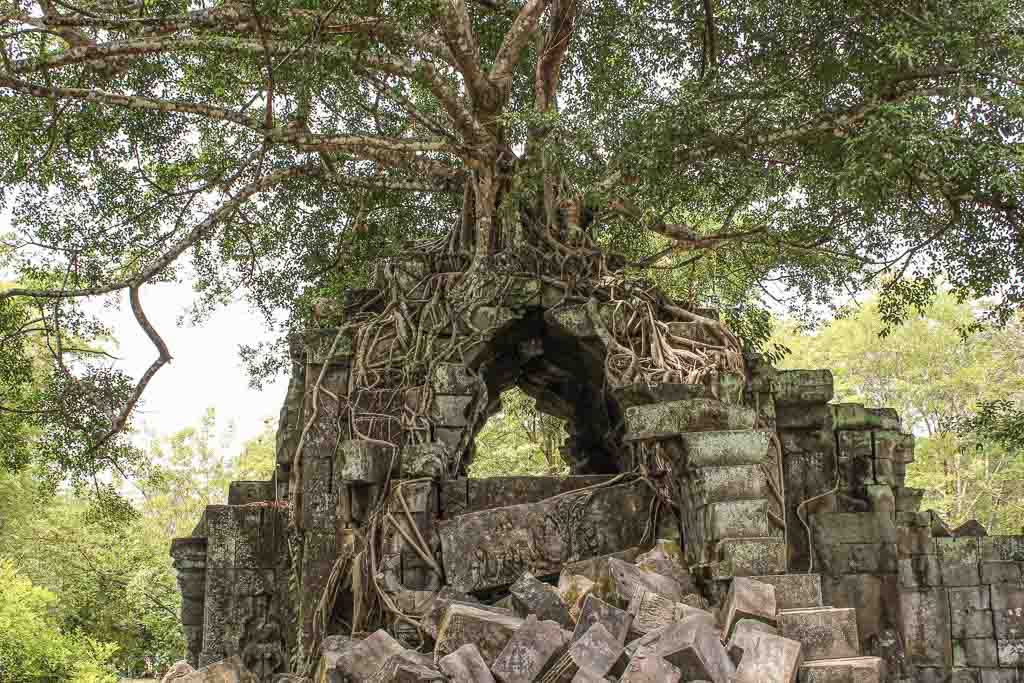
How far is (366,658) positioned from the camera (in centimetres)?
541

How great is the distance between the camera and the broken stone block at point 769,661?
4.97m

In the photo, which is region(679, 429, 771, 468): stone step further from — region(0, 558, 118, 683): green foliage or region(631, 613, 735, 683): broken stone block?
region(0, 558, 118, 683): green foliage

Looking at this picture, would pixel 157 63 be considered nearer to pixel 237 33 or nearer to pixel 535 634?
pixel 237 33

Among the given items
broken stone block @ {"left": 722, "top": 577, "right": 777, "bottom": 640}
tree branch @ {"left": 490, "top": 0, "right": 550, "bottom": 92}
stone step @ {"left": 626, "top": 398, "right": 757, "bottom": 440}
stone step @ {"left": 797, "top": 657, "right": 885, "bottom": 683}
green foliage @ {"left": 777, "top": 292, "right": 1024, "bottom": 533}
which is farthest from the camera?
green foliage @ {"left": 777, "top": 292, "right": 1024, "bottom": 533}

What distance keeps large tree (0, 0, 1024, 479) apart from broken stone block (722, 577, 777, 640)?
3734mm

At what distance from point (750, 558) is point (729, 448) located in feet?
2.44

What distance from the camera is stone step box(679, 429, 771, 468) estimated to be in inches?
253

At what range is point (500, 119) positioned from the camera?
323 inches

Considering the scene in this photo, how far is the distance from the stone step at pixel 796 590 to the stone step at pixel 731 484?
62 centimetres

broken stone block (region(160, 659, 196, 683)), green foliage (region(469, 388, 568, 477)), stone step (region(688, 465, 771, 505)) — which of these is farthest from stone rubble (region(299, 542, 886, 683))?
green foliage (region(469, 388, 568, 477))

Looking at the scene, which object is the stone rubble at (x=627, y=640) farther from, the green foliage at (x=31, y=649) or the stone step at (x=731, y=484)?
the green foliage at (x=31, y=649)

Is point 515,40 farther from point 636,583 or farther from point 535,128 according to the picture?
point 636,583

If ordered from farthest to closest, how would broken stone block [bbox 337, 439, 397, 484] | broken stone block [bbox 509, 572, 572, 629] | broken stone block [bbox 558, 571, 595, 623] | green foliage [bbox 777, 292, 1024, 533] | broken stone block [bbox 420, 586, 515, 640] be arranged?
green foliage [bbox 777, 292, 1024, 533]
broken stone block [bbox 337, 439, 397, 484]
broken stone block [bbox 558, 571, 595, 623]
broken stone block [bbox 420, 586, 515, 640]
broken stone block [bbox 509, 572, 572, 629]

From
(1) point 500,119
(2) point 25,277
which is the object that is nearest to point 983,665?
(1) point 500,119
